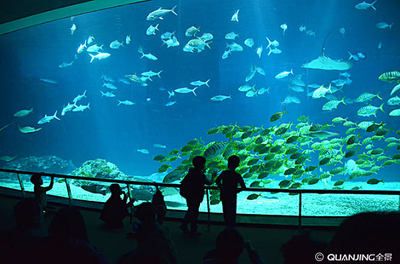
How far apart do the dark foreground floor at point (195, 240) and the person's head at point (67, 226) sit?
1.29 metres

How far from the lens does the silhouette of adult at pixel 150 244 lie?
1541 mm

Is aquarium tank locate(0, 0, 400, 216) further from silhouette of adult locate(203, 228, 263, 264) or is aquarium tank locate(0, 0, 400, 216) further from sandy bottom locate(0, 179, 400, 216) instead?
silhouette of adult locate(203, 228, 263, 264)

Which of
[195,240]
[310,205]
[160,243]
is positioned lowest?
[310,205]

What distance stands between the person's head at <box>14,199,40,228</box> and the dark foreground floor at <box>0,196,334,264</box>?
4.27 feet

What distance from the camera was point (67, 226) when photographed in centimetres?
191

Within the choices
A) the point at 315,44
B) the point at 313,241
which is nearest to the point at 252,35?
the point at 315,44

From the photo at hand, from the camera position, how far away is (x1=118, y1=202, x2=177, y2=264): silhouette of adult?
1.54 metres

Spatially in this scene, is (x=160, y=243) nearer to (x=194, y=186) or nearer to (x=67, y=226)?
(x=67, y=226)

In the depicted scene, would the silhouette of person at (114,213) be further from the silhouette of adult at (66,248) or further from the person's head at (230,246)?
the person's head at (230,246)

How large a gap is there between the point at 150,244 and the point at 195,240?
1981mm

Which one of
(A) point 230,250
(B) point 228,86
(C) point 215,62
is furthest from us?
(B) point 228,86

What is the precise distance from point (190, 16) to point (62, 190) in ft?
69.1

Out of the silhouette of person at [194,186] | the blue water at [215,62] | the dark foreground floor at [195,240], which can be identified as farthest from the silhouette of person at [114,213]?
the blue water at [215,62]

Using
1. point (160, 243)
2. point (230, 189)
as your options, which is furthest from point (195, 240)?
point (160, 243)
